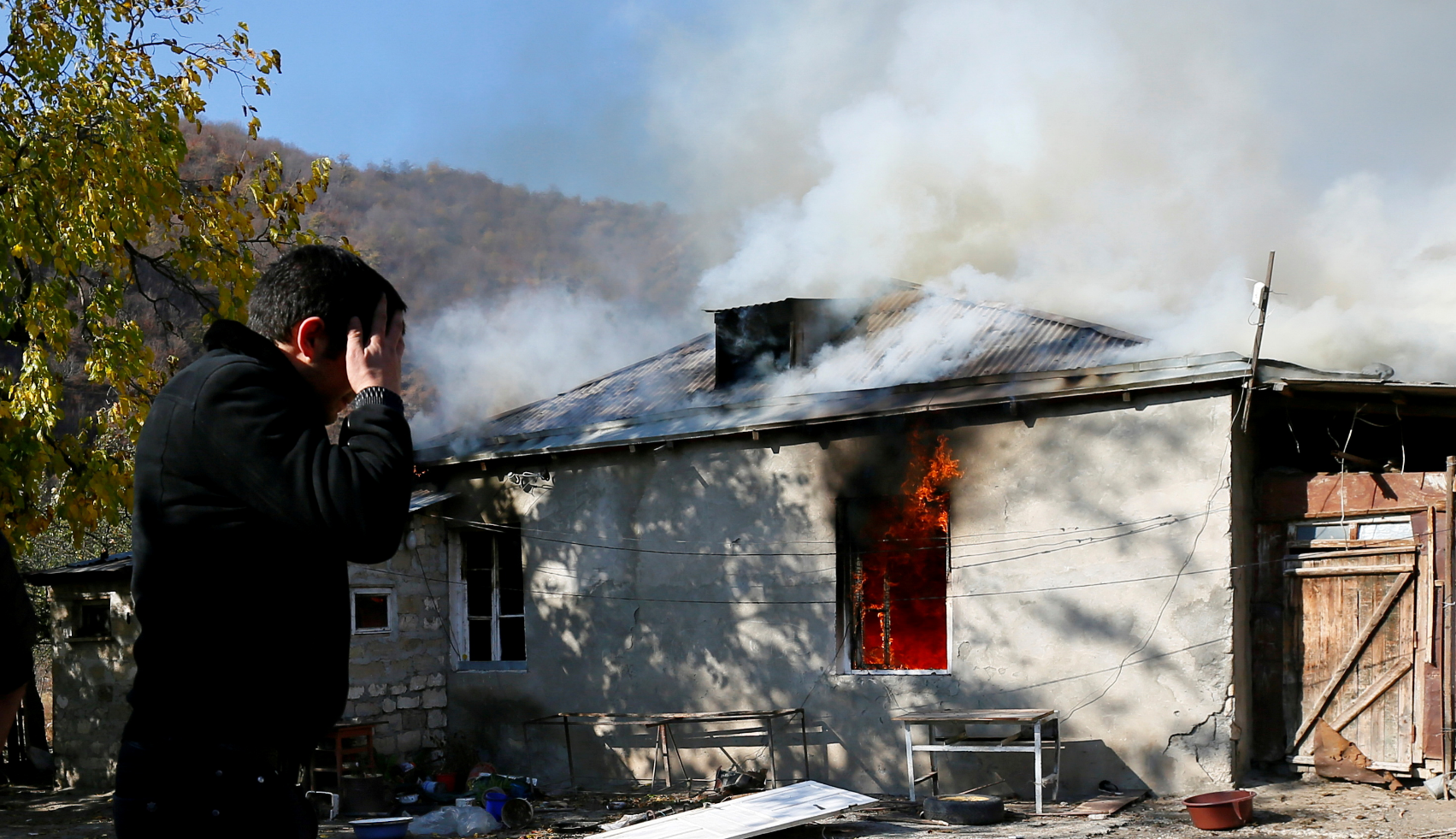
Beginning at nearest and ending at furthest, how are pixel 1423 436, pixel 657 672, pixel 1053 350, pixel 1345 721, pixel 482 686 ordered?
pixel 1345 721, pixel 1423 436, pixel 1053 350, pixel 657 672, pixel 482 686

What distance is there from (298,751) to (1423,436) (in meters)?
11.8

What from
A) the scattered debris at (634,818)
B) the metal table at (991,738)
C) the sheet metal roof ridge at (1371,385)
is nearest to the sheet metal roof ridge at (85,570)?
the scattered debris at (634,818)

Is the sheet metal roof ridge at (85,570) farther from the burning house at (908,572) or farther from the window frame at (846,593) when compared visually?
the window frame at (846,593)

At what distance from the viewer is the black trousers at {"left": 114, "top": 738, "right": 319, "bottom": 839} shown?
1916mm

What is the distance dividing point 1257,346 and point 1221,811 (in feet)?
12.3

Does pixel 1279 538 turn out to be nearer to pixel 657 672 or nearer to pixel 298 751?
pixel 657 672

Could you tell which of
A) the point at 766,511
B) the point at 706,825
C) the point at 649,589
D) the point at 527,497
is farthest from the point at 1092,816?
the point at 527,497

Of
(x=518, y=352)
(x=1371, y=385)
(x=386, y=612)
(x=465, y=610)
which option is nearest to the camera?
(x=1371, y=385)

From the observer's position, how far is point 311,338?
84.7 inches

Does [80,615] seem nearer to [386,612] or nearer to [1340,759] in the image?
[386,612]

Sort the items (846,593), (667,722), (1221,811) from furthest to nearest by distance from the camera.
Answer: (667,722) → (846,593) → (1221,811)

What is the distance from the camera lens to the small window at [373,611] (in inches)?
520

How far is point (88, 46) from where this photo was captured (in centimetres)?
998

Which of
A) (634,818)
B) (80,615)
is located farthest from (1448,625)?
(80,615)
